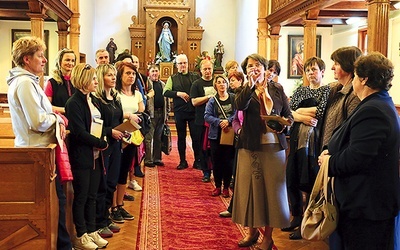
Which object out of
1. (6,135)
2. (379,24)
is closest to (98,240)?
(6,135)

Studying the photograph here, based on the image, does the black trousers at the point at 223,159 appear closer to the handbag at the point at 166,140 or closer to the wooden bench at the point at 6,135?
the handbag at the point at 166,140

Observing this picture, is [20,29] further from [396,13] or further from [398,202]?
[398,202]

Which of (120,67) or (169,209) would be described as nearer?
(120,67)

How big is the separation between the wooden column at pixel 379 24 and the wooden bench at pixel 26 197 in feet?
15.4

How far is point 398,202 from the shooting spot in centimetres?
252

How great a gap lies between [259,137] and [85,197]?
1453 mm

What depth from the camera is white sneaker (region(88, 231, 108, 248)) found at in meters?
4.05

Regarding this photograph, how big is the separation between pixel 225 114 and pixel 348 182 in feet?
10.9

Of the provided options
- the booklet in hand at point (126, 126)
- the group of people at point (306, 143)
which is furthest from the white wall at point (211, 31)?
the booklet in hand at point (126, 126)

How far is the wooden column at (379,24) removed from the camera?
20.4 ft

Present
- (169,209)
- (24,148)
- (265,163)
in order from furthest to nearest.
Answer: (169,209) → (265,163) → (24,148)

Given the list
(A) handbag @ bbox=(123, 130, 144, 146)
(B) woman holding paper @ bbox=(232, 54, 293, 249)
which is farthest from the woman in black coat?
(A) handbag @ bbox=(123, 130, 144, 146)

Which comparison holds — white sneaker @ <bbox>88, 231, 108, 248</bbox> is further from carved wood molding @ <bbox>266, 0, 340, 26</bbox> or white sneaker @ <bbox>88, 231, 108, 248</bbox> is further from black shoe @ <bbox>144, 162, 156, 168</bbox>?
carved wood molding @ <bbox>266, 0, 340, 26</bbox>

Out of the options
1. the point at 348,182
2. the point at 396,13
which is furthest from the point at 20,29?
the point at 348,182
